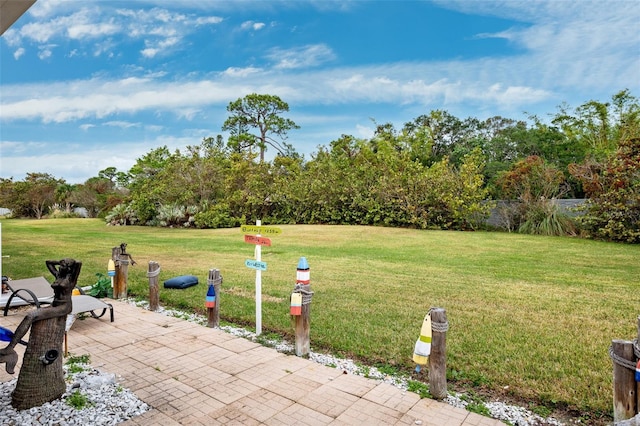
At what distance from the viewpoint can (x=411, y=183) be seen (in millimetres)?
17859

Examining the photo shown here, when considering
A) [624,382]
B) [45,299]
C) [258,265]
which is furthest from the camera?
[45,299]

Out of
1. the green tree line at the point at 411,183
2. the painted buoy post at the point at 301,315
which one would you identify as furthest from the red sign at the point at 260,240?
the green tree line at the point at 411,183

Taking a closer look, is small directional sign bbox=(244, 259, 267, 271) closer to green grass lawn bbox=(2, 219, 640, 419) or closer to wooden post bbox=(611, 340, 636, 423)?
green grass lawn bbox=(2, 219, 640, 419)

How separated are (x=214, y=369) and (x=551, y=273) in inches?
283

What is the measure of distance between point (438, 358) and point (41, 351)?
9.06ft

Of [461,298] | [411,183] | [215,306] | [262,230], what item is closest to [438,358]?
[262,230]

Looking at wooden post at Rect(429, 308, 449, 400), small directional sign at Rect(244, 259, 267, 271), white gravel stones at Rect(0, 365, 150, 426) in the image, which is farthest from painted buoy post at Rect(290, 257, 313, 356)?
white gravel stones at Rect(0, 365, 150, 426)

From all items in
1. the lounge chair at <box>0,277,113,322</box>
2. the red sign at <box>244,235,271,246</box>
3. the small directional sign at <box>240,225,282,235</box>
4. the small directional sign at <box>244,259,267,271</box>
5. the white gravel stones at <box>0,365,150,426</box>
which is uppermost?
the small directional sign at <box>240,225,282,235</box>

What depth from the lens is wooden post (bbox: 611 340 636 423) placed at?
2.28m

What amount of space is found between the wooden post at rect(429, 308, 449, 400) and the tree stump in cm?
264

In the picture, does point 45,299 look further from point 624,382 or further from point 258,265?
point 624,382

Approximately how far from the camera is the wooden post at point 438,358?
9.20 ft

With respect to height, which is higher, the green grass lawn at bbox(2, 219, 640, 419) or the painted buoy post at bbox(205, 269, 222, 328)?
the painted buoy post at bbox(205, 269, 222, 328)

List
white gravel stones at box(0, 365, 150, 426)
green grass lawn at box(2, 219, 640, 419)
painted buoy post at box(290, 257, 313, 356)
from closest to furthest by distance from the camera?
white gravel stones at box(0, 365, 150, 426), green grass lawn at box(2, 219, 640, 419), painted buoy post at box(290, 257, 313, 356)
